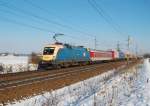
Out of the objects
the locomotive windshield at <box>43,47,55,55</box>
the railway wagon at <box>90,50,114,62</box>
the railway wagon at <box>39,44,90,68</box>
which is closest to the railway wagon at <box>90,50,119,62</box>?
the railway wagon at <box>90,50,114,62</box>

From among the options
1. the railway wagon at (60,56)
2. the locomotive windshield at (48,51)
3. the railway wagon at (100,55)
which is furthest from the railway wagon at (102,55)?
the locomotive windshield at (48,51)

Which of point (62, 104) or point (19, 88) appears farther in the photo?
point (19, 88)

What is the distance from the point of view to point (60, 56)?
35.1 m

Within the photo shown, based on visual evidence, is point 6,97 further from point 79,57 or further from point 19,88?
point 79,57

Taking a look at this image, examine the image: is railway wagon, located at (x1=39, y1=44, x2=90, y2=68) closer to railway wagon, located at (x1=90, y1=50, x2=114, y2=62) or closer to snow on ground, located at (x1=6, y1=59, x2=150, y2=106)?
railway wagon, located at (x1=90, y1=50, x2=114, y2=62)

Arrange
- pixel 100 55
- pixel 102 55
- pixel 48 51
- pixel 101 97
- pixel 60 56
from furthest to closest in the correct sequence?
pixel 102 55, pixel 100 55, pixel 60 56, pixel 48 51, pixel 101 97

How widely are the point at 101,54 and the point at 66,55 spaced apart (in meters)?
26.4

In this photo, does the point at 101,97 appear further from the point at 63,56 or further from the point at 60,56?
the point at 63,56

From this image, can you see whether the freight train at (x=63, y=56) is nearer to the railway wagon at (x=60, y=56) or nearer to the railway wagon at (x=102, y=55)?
the railway wagon at (x=60, y=56)

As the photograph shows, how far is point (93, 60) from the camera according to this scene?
54.9 meters

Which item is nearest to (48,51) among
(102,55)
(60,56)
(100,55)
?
(60,56)

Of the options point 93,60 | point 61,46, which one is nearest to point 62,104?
point 61,46

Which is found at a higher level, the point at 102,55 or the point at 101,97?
the point at 102,55

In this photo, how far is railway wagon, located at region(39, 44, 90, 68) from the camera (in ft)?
110
